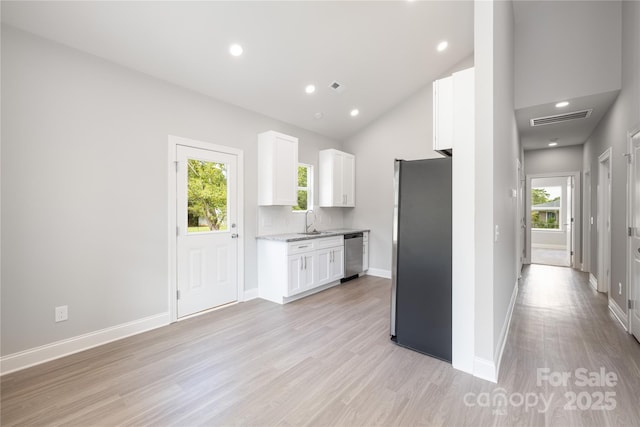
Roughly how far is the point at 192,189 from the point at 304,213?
7.04 ft

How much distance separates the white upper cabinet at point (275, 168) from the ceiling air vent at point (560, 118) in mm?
3927

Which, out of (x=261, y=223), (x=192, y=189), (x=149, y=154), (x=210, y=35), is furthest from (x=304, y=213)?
(x=210, y=35)

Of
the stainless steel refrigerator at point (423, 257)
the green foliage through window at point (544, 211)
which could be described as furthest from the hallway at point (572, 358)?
the green foliage through window at point (544, 211)

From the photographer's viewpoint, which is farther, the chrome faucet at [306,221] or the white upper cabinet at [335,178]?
the white upper cabinet at [335,178]

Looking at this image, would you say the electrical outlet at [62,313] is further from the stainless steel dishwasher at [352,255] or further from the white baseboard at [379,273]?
the white baseboard at [379,273]

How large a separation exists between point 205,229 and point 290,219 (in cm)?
158

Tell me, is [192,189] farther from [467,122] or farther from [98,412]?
[467,122]

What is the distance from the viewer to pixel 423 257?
2562 millimetres

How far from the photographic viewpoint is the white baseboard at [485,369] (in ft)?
6.98

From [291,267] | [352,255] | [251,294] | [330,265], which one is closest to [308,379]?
[291,267]

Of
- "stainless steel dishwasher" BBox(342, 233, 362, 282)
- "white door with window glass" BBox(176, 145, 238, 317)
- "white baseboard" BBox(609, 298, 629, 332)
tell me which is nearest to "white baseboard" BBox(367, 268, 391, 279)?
"stainless steel dishwasher" BBox(342, 233, 362, 282)

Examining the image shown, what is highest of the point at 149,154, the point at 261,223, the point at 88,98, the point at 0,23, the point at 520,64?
the point at 520,64

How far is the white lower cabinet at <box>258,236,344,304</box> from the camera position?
3945 millimetres

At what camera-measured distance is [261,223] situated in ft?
14.2
